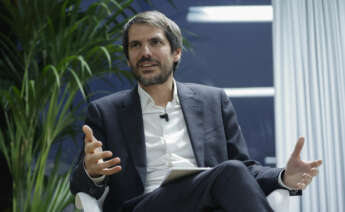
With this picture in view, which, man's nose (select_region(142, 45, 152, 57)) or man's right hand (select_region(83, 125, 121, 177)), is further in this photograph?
man's nose (select_region(142, 45, 152, 57))

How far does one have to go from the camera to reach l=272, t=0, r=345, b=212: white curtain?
345cm

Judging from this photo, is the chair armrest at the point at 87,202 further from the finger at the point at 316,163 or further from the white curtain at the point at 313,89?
the white curtain at the point at 313,89

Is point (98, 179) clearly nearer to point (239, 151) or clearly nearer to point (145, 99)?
point (145, 99)

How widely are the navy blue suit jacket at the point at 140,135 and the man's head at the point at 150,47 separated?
12 centimetres

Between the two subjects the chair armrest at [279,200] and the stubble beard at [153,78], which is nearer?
the chair armrest at [279,200]

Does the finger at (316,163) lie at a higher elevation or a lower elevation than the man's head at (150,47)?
lower

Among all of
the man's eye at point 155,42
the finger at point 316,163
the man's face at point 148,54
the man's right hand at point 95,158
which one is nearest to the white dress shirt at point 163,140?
the man's face at point 148,54

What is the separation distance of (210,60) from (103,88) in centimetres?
87

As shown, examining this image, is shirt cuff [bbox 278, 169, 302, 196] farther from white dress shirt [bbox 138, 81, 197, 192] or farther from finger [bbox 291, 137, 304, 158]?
white dress shirt [bbox 138, 81, 197, 192]

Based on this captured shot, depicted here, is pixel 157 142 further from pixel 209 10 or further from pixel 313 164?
pixel 209 10

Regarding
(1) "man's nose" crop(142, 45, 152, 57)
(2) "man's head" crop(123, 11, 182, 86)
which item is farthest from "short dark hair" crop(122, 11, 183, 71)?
(1) "man's nose" crop(142, 45, 152, 57)

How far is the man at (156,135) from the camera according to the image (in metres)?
1.69

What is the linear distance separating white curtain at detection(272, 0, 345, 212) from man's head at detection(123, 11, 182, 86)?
162cm

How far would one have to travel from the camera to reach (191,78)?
11.4 feet
